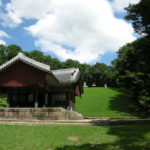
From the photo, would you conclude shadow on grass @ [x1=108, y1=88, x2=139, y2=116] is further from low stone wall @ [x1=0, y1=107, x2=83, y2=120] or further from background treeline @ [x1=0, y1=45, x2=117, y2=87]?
background treeline @ [x1=0, y1=45, x2=117, y2=87]

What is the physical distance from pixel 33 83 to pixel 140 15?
12.6 metres

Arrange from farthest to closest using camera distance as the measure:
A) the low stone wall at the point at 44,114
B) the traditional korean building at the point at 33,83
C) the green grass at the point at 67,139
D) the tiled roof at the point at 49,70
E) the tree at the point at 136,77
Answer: the tree at the point at 136,77 → the traditional korean building at the point at 33,83 → the tiled roof at the point at 49,70 → the low stone wall at the point at 44,114 → the green grass at the point at 67,139

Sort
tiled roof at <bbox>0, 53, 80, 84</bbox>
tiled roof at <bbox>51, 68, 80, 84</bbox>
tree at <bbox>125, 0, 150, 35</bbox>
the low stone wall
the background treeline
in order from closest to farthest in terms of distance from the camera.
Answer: tree at <bbox>125, 0, 150, 35</bbox> < the low stone wall < tiled roof at <bbox>0, 53, 80, 84</bbox> < tiled roof at <bbox>51, 68, 80, 84</bbox> < the background treeline

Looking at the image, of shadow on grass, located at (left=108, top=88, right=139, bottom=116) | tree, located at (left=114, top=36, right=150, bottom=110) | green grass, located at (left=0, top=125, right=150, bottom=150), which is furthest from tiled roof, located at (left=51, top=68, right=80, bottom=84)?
shadow on grass, located at (left=108, top=88, right=139, bottom=116)

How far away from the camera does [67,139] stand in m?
11.9

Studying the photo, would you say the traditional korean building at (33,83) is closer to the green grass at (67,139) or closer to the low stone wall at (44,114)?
the low stone wall at (44,114)

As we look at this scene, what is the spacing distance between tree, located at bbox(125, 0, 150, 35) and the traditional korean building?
957 centimetres

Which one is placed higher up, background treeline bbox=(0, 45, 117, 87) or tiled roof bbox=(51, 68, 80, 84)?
background treeline bbox=(0, 45, 117, 87)

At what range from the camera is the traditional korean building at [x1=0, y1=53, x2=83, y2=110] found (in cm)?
2220

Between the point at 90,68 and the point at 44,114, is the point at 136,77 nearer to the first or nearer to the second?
the point at 44,114

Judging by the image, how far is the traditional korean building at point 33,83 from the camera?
22.2 metres

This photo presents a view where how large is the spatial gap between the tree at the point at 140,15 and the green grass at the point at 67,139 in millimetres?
8132

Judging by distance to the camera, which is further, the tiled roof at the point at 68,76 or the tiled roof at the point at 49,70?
the tiled roof at the point at 68,76

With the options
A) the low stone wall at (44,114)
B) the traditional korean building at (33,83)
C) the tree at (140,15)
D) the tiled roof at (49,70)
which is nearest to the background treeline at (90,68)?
the tiled roof at (49,70)
